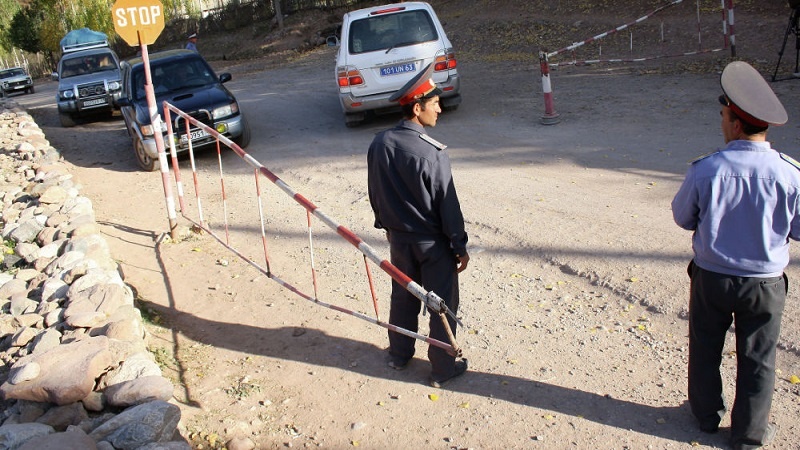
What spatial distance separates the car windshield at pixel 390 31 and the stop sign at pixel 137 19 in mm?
4548

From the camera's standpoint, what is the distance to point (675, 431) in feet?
12.4

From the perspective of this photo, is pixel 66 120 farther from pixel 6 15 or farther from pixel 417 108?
pixel 6 15

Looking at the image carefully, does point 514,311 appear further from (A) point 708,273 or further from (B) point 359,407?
(A) point 708,273

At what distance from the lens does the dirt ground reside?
4066 millimetres

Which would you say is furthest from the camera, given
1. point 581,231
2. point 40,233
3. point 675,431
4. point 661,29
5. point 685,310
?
point 661,29

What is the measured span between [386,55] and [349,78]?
2.39ft

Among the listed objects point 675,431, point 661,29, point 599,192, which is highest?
point 661,29

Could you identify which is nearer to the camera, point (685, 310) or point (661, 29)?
point (685, 310)

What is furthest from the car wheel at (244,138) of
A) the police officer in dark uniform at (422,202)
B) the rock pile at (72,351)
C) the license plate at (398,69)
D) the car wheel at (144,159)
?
the police officer in dark uniform at (422,202)

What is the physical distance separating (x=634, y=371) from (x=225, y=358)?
2834 millimetres

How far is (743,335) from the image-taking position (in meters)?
3.50

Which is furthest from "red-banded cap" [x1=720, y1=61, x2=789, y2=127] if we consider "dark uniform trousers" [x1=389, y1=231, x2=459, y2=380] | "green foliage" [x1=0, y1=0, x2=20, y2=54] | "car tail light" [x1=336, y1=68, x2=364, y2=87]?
"green foliage" [x1=0, y1=0, x2=20, y2=54]

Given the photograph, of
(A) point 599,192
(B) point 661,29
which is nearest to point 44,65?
(B) point 661,29

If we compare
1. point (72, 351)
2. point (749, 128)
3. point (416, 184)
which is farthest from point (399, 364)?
point (749, 128)
